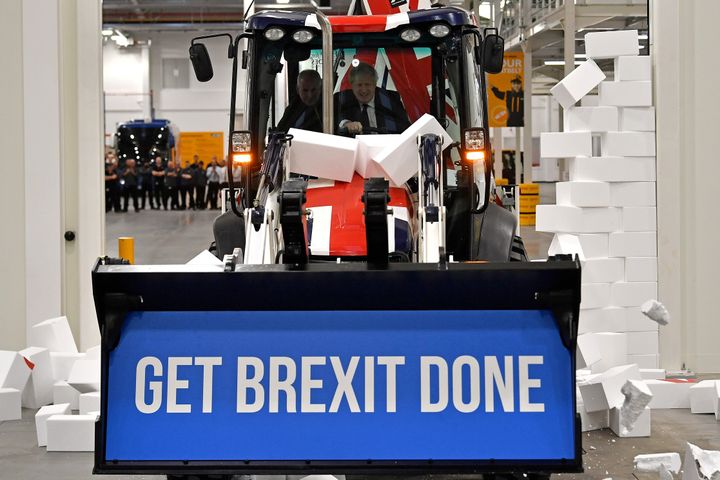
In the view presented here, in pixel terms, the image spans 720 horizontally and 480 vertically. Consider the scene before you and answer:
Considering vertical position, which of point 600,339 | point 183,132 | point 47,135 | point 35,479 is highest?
point 183,132

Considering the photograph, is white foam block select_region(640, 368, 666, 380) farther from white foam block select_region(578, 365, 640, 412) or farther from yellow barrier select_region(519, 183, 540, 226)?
yellow barrier select_region(519, 183, 540, 226)

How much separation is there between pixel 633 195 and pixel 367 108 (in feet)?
8.09

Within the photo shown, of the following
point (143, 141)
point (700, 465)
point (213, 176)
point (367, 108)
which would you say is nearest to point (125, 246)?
point (367, 108)

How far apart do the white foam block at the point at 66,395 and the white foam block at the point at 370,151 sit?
2421 mm

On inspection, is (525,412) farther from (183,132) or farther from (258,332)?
(183,132)

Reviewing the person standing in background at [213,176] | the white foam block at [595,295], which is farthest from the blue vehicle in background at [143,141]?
the white foam block at [595,295]

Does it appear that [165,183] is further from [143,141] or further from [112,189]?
[143,141]

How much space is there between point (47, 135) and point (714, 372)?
16.0 feet

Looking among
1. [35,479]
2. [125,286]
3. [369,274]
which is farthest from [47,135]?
[369,274]

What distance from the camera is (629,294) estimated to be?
693cm

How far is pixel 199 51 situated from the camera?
5.50 metres

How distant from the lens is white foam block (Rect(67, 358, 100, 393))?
579 cm

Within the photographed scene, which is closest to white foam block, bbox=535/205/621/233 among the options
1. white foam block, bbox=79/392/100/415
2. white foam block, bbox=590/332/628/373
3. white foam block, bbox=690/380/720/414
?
white foam block, bbox=590/332/628/373

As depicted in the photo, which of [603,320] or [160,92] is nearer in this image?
[603,320]
